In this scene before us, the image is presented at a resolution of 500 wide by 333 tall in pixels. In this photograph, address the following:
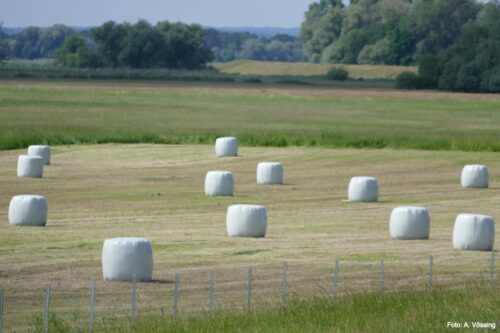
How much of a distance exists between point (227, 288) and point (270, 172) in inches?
917

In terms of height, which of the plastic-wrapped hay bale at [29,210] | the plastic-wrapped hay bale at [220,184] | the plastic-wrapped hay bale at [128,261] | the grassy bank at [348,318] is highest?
the grassy bank at [348,318]

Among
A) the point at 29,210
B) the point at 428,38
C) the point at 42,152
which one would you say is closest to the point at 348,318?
the point at 29,210

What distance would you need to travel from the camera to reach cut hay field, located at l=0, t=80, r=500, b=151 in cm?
6588

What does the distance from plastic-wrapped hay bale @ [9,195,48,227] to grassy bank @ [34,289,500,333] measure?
42.2 feet

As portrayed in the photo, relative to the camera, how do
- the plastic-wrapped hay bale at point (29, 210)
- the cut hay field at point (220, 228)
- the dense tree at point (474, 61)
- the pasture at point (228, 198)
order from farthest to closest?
1. the dense tree at point (474, 61)
2. the plastic-wrapped hay bale at point (29, 210)
3. the pasture at point (228, 198)
4. the cut hay field at point (220, 228)

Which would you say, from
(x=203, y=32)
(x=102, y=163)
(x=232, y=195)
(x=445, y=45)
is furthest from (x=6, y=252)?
(x=203, y=32)

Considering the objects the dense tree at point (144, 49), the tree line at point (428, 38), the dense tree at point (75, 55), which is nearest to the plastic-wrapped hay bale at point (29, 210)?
the tree line at point (428, 38)


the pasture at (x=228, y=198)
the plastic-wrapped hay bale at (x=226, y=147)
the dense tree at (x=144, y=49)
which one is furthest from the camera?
the dense tree at (x=144, y=49)

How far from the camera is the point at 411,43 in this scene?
185500 mm

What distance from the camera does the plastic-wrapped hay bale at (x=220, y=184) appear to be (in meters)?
42.2

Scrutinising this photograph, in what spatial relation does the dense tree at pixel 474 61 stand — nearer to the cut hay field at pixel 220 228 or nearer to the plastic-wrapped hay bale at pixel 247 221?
the cut hay field at pixel 220 228

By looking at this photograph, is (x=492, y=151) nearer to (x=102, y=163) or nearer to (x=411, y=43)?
(x=102, y=163)

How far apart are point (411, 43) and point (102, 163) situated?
134157mm

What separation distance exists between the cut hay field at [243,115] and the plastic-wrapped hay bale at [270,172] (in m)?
18.0
